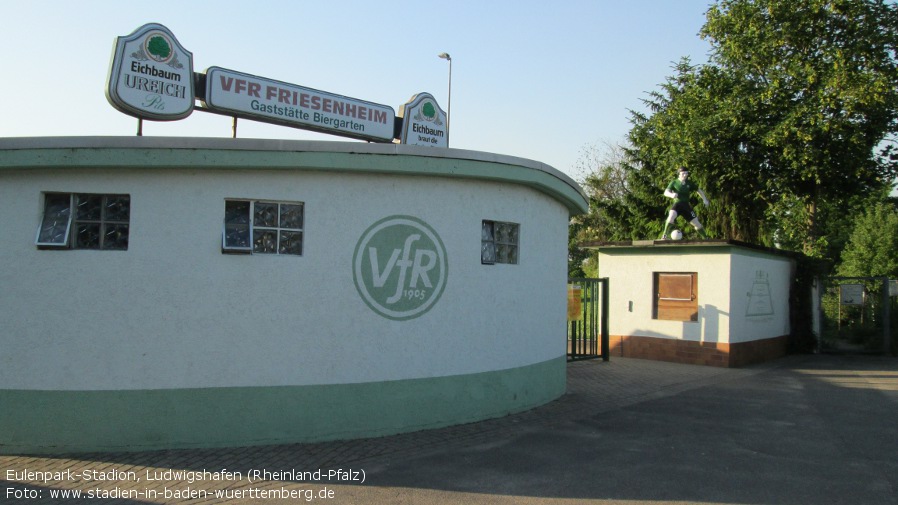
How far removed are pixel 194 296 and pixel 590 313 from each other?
10.1 meters

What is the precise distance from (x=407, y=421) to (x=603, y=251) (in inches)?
399

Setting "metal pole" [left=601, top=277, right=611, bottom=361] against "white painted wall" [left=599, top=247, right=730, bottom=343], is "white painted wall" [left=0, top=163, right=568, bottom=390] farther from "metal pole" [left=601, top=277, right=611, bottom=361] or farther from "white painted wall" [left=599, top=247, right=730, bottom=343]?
"white painted wall" [left=599, top=247, right=730, bottom=343]

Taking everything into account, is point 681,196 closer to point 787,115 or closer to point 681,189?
point 681,189

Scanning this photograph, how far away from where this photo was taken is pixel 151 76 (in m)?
9.39

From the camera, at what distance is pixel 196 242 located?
734 cm

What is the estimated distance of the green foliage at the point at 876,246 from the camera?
114 feet

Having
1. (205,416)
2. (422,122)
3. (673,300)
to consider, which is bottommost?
(205,416)

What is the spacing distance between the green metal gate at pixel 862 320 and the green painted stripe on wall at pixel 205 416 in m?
15.3

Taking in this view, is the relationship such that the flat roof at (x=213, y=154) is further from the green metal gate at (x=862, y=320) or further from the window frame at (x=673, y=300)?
the green metal gate at (x=862, y=320)

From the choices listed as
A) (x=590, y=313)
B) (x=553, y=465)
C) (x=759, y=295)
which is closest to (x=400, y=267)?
(x=553, y=465)

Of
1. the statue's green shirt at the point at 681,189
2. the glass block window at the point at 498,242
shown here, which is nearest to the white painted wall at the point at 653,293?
the statue's green shirt at the point at 681,189

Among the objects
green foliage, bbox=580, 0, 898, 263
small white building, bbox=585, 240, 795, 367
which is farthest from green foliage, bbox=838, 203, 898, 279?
small white building, bbox=585, 240, 795, 367

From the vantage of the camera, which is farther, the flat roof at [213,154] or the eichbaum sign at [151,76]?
the eichbaum sign at [151,76]

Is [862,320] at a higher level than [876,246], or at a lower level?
lower
